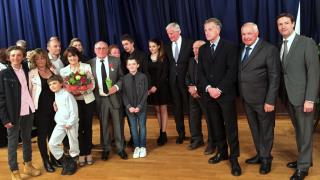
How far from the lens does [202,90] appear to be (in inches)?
153

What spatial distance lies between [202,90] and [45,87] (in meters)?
1.64

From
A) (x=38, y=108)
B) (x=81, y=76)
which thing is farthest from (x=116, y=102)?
(x=38, y=108)

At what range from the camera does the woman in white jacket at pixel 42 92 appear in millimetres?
3916

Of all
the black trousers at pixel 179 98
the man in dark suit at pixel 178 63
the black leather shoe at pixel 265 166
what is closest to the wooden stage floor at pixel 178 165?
the black leather shoe at pixel 265 166

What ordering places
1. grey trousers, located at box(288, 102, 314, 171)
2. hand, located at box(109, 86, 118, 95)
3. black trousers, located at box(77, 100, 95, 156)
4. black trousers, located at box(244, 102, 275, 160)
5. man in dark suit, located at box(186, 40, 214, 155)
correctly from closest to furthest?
1. grey trousers, located at box(288, 102, 314, 171)
2. black trousers, located at box(244, 102, 275, 160)
3. black trousers, located at box(77, 100, 95, 156)
4. hand, located at box(109, 86, 118, 95)
5. man in dark suit, located at box(186, 40, 214, 155)

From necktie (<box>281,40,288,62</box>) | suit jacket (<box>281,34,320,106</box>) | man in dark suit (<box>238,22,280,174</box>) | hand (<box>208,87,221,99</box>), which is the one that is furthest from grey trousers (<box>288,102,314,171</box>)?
hand (<box>208,87,221,99</box>)

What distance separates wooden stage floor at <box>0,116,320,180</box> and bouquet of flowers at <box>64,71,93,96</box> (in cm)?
90

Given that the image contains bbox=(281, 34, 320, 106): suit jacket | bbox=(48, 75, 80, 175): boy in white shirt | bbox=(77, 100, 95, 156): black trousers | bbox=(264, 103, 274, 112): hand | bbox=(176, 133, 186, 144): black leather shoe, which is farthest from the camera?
bbox=(176, 133, 186, 144): black leather shoe

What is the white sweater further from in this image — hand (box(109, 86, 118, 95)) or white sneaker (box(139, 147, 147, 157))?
white sneaker (box(139, 147, 147, 157))

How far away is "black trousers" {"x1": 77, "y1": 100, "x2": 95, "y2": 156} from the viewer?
4162 millimetres

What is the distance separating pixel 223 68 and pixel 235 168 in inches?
39.2

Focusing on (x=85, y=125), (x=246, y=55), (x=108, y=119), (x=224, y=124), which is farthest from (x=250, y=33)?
(x=85, y=125)

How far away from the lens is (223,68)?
369cm

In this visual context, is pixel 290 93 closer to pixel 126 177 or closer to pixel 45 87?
pixel 126 177
